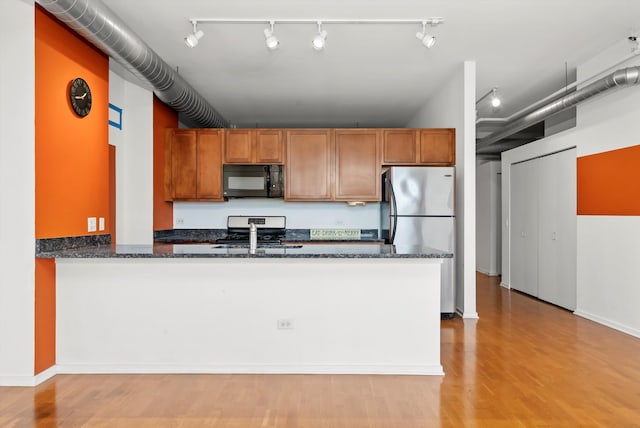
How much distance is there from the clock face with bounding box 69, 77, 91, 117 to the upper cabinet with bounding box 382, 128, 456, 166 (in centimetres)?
343

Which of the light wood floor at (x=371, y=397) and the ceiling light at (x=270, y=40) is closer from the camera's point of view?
the light wood floor at (x=371, y=397)

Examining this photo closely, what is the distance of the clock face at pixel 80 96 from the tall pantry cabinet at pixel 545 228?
17.4 ft

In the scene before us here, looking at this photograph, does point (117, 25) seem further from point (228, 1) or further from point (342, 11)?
point (342, 11)

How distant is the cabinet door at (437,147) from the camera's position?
16.6 ft

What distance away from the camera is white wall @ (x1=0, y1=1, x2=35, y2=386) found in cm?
274

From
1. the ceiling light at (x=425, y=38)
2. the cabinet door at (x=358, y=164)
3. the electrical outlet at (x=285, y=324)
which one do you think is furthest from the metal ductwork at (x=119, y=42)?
the electrical outlet at (x=285, y=324)

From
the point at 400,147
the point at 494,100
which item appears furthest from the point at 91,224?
the point at 494,100

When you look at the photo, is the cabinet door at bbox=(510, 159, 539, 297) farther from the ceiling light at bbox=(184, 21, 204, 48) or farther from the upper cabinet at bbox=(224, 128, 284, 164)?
the ceiling light at bbox=(184, 21, 204, 48)

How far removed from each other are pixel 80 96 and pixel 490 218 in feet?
24.1

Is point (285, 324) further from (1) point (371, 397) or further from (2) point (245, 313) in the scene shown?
(1) point (371, 397)

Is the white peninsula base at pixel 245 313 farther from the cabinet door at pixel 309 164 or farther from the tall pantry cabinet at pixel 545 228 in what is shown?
the tall pantry cabinet at pixel 545 228

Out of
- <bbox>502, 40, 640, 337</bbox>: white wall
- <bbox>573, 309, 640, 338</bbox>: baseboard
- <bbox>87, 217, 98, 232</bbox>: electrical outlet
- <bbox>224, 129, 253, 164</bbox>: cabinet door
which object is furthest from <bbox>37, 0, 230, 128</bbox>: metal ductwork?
<bbox>573, 309, 640, 338</bbox>: baseboard

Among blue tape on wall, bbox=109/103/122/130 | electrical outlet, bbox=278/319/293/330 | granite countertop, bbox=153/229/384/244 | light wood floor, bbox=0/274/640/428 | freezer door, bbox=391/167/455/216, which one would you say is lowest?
light wood floor, bbox=0/274/640/428

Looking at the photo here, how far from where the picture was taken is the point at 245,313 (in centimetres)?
301
